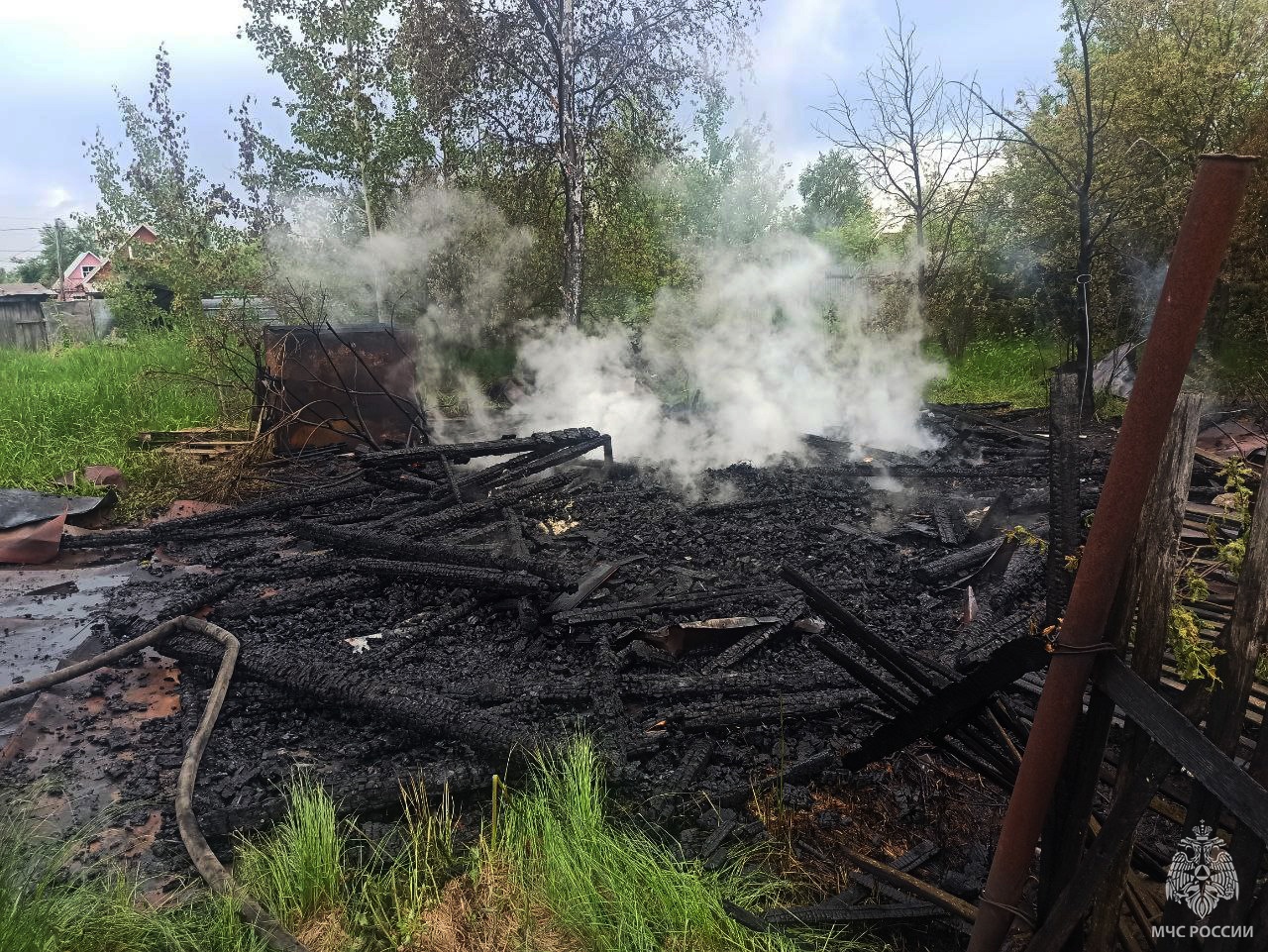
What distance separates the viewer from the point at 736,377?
45.1 feet

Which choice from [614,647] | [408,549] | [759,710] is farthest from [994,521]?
[408,549]

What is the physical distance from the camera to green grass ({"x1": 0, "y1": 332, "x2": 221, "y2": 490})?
9.67m

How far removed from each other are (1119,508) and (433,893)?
317cm

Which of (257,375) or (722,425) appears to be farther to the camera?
(722,425)

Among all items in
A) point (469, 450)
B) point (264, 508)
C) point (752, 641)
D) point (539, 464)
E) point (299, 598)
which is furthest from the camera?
point (539, 464)

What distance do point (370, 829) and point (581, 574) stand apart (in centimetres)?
294

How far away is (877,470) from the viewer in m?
10.5

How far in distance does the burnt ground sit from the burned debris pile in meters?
0.02

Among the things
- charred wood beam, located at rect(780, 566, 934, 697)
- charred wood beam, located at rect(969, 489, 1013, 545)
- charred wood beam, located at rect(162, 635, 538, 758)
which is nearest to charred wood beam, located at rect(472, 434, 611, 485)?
charred wood beam, located at rect(162, 635, 538, 758)

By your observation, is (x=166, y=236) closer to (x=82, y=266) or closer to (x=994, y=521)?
(x=994, y=521)

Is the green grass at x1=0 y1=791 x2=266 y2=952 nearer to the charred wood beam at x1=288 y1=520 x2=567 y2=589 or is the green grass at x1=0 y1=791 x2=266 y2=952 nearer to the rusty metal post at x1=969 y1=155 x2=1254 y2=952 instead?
the rusty metal post at x1=969 y1=155 x2=1254 y2=952

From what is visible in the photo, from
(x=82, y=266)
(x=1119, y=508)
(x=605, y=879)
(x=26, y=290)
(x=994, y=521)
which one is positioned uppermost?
(x=82, y=266)

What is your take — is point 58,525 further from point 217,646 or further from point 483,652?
point 483,652

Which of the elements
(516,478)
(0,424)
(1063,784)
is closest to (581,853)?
(1063,784)
